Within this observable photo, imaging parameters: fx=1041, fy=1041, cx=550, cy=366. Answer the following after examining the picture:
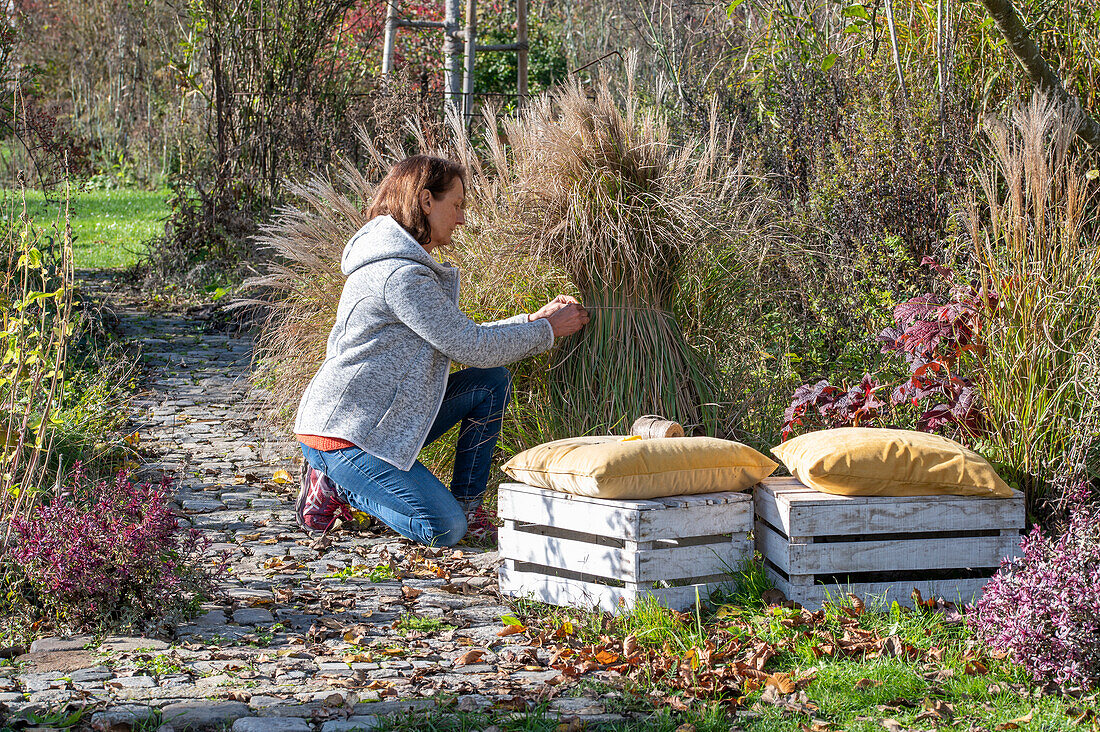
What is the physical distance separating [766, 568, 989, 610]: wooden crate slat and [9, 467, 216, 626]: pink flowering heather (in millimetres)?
1738

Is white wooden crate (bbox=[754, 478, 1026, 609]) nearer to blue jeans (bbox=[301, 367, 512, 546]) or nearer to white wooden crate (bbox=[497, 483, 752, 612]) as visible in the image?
white wooden crate (bbox=[497, 483, 752, 612])

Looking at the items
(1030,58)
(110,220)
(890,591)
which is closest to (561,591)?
(890,591)

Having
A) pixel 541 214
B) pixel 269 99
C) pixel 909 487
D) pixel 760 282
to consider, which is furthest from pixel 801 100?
pixel 269 99

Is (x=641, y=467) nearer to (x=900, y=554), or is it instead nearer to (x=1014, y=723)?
(x=900, y=554)

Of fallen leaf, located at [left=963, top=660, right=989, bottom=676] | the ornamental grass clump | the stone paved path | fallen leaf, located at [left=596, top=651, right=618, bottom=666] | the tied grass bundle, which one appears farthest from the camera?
the tied grass bundle

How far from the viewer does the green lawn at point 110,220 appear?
10.3 m

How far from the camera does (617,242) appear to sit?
383cm

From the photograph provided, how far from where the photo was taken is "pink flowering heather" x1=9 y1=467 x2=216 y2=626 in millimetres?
2742

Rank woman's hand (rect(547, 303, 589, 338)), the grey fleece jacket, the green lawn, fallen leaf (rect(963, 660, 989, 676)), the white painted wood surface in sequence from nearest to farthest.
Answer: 1. fallen leaf (rect(963, 660, 989, 676))
2. the white painted wood surface
3. the grey fleece jacket
4. woman's hand (rect(547, 303, 589, 338))
5. the green lawn

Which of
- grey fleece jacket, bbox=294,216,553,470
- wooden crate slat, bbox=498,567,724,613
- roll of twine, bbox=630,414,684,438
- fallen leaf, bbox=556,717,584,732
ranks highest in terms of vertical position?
grey fleece jacket, bbox=294,216,553,470

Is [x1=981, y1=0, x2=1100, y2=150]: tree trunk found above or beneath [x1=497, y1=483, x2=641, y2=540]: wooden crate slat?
above

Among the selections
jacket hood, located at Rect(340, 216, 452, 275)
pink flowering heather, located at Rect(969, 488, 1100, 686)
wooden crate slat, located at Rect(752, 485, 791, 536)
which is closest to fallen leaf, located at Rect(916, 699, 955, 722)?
pink flowering heather, located at Rect(969, 488, 1100, 686)

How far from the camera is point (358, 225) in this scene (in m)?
4.54

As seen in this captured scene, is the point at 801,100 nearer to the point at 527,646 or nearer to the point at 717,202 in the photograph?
the point at 717,202
